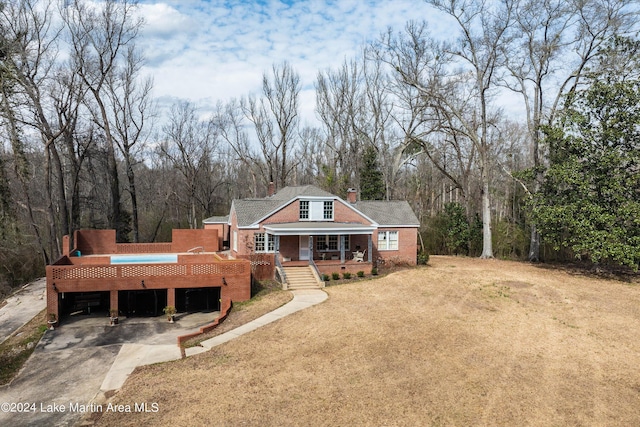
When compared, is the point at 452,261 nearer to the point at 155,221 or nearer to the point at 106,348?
the point at 106,348

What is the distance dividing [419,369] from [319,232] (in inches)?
526

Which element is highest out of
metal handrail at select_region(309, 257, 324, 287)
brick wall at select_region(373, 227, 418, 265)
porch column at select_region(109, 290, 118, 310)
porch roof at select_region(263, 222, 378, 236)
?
porch roof at select_region(263, 222, 378, 236)

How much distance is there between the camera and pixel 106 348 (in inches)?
573

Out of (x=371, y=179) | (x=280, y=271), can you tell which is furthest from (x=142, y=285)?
(x=371, y=179)

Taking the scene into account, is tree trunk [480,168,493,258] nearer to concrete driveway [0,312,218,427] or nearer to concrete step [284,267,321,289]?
concrete step [284,267,321,289]

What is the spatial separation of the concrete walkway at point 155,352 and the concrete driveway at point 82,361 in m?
0.03

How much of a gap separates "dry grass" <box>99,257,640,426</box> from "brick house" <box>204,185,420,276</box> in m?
6.43

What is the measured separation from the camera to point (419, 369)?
11383 mm

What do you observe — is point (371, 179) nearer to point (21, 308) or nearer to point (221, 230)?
point (221, 230)

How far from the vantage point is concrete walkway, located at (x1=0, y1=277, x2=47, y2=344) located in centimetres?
1850

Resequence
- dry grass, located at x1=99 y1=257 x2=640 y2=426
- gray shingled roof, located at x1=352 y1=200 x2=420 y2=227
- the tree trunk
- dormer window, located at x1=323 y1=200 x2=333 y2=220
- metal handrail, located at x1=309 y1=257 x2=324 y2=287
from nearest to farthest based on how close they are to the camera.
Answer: dry grass, located at x1=99 y1=257 x2=640 y2=426 < metal handrail, located at x1=309 y1=257 x2=324 y2=287 < dormer window, located at x1=323 y1=200 x2=333 y2=220 < gray shingled roof, located at x1=352 y1=200 x2=420 y2=227 < the tree trunk

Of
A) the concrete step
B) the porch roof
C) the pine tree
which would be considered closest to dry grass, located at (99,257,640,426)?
the concrete step

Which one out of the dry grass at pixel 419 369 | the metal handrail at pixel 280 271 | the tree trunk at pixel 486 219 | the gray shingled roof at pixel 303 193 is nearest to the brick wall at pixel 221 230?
the gray shingled roof at pixel 303 193

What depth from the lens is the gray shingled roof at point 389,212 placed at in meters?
28.1
